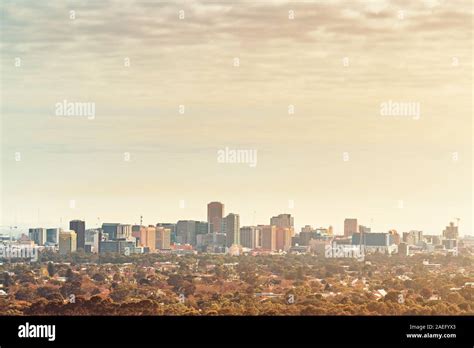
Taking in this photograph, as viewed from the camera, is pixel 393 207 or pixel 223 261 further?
pixel 393 207

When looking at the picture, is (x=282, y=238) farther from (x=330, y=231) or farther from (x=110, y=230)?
(x=110, y=230)

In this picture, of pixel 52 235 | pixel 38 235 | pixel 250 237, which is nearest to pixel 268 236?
pixel 250 237

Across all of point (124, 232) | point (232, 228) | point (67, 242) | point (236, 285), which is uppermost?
point (232, 228)

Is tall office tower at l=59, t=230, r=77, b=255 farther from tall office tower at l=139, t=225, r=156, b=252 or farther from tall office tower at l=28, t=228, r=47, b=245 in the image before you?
tall office tower at l=139, t=225, r=156, b=252

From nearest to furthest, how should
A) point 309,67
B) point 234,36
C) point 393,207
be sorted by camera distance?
point 234,36, point 309,67, point 393,207

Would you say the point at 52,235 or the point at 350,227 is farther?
the point at 350,227
